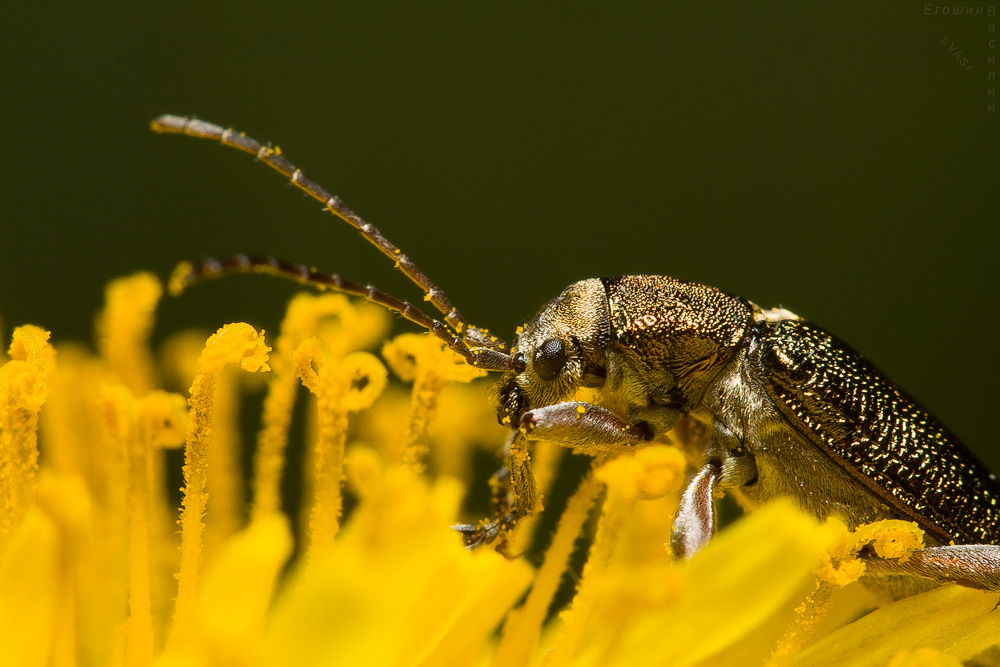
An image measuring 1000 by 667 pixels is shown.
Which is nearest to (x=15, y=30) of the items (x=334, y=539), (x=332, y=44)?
(x=332, y=44)

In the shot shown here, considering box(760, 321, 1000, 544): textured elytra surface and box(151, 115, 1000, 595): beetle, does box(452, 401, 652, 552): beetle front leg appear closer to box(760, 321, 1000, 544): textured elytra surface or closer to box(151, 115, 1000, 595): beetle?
box(151, 115, 1000, 595): beetle

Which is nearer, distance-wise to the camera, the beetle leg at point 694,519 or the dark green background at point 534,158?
the beetle leg at point 694,519

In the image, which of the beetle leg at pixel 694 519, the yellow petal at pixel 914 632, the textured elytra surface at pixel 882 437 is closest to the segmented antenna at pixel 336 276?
the beetle leg at pixel 694 519

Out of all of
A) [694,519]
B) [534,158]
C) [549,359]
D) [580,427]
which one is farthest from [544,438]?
[534,158]

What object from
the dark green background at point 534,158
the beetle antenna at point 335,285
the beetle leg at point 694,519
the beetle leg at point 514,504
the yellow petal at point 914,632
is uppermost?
the dark green background at point 534,158

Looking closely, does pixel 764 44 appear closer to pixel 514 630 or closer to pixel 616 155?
pixel 616 155

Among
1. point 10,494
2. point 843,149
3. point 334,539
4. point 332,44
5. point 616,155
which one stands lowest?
point 334,539

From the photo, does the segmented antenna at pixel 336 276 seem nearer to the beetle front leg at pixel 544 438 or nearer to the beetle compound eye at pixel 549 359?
the beetle compound eye at pixel 549 359

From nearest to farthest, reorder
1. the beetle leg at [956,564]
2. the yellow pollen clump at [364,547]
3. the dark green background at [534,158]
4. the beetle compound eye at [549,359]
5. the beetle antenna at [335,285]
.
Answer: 1. the yellow pollen clump at [364,547]
2. the beetle antenna at [335,285]
3. the beetle leg at [956,564]
4. the beetle compound eye at [549,359]
5. the dark green background at [534,158]
